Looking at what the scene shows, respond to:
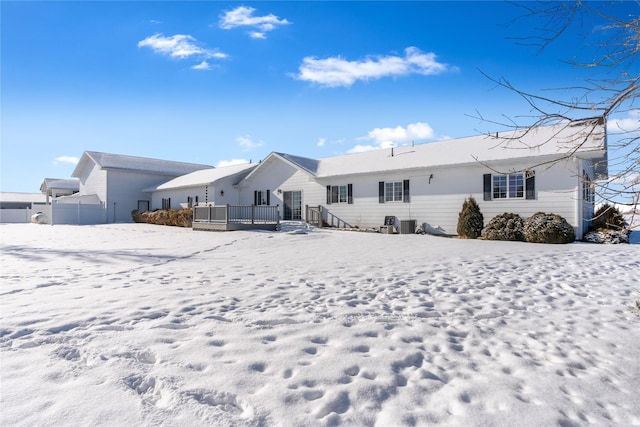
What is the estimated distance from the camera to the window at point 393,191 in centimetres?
1831

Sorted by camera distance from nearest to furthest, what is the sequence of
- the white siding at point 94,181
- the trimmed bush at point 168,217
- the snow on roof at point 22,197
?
1. the trimmed bush at point 168,217
2. the white siding at point 94,181
3. the snow on roof at point 22,197

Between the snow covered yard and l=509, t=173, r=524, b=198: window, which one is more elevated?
l=509, t=173, r=524, b=198: window

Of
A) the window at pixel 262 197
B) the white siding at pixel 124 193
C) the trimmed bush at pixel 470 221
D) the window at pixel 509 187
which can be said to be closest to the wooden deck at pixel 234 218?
the window at pixel 262 197

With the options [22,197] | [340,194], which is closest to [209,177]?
[340,194]

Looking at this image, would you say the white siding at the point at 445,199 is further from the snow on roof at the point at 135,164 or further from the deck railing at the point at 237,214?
the snow on roof at the point at 135,164

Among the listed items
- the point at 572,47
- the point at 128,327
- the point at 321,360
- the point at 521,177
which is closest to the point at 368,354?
the point at 321,360

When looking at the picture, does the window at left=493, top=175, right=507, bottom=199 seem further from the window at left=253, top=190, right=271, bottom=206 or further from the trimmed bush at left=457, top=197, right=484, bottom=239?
the window at left=253, top=190, right=271, bottom=206

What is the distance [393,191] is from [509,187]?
17.9 feet

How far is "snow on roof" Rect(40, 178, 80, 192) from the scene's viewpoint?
3959 cm

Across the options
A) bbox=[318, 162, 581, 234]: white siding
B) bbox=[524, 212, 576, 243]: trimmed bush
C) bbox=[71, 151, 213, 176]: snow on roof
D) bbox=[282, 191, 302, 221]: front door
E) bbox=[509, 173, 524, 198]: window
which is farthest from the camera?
bbox=[71, 151, 213, 176]: snow on roof

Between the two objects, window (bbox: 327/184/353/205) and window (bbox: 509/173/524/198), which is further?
window (bbox: 327/184/353/205)

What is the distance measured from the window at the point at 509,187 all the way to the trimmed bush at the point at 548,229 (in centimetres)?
119

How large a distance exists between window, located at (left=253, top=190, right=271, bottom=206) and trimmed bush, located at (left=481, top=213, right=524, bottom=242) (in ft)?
46.2

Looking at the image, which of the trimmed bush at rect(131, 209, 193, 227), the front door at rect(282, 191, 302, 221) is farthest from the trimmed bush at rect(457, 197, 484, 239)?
the trimmed bush at rect(131, 209, 193, 227)
